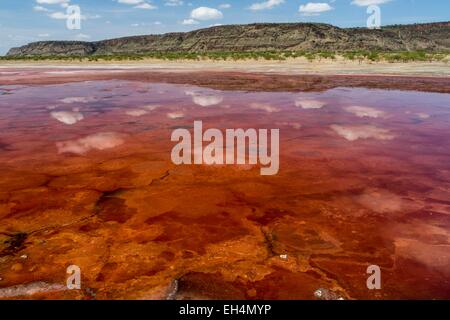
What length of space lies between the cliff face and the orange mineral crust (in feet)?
204

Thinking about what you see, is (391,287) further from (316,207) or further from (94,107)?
(94,107)

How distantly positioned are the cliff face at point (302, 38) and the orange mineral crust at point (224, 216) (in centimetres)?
6217

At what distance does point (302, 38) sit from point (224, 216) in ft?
237

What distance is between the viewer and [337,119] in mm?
9055

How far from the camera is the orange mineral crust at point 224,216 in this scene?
2.85m

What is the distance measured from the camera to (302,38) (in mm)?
71062

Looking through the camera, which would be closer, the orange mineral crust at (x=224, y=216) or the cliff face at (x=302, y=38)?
the orange mineral crust at (x=224, y=216)

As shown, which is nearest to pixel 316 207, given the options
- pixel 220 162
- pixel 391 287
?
pixel 391 287

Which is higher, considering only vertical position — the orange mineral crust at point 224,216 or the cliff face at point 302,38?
the cliff face at point 302,38

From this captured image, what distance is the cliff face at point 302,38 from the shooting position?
227 ft

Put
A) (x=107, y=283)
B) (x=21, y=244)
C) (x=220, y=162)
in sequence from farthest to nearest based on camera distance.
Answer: (x=220, y=162)
(x=21, y=244)
(x=107, y=283)

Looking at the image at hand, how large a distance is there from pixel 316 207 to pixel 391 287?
141 cm

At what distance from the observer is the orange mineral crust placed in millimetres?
2852
